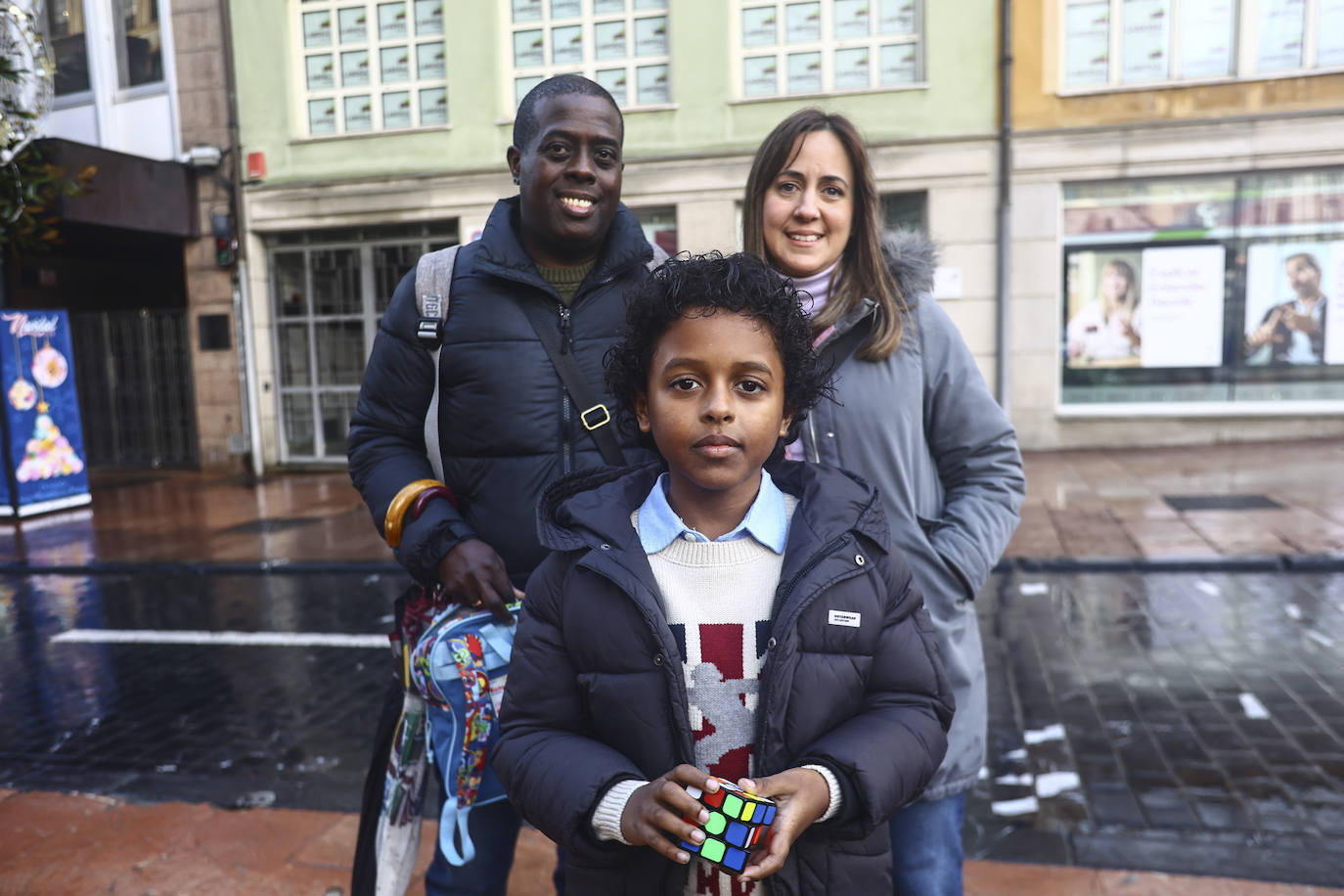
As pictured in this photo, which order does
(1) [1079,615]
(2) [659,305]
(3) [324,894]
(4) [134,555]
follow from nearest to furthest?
1. (2) [659,305]
2. (3) [324,894]
3. (1) [1079,615]
4. (4) [134,555]

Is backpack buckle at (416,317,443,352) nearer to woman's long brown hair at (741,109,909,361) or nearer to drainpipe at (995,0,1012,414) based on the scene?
woman's long brown hair at (741,109,909,361)

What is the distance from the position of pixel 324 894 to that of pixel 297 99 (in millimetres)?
12877

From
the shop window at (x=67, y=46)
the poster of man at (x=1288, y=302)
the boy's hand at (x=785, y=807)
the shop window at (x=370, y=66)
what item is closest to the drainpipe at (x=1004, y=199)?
the poster of man at (x=1288, y=302)

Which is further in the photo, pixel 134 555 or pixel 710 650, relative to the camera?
pixel 134 555

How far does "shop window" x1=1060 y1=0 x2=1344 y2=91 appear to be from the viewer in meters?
11.0

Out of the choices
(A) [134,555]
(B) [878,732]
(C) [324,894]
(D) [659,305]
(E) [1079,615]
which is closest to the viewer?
(B) [878,732]

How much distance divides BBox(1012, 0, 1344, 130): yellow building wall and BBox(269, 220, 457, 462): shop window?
26.1 ft

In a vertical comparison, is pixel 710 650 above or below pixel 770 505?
below

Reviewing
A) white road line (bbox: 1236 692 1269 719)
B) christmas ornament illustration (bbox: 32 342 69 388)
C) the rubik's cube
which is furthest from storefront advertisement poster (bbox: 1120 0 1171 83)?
christmas ornament illustration (bbox: 32 342 69 388)

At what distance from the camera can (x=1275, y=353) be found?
11508 mm

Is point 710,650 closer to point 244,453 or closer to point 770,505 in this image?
point 770,505

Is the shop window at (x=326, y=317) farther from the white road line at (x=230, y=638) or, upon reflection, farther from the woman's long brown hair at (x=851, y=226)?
the woman's long brown hair at (x=851, y=226)

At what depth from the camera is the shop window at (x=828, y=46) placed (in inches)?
465

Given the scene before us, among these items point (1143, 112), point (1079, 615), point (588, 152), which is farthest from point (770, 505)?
point (1143, 112)
